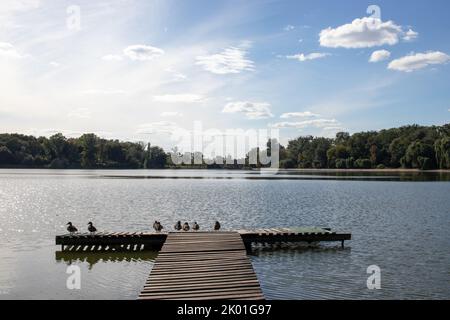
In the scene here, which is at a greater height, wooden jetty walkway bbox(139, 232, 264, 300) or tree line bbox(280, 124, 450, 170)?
tree line bbox(280, 124, 450, 170)

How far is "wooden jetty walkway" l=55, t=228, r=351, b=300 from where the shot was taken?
15.3 metres

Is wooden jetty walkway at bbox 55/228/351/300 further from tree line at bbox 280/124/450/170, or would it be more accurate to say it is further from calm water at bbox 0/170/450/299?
tree line at bbox 280/124/450/170

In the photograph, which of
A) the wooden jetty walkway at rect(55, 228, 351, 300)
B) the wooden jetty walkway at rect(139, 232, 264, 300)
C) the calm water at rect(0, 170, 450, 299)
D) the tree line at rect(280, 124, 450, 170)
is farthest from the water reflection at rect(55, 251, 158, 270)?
the tree line at rect(280, 124, 450, 170)

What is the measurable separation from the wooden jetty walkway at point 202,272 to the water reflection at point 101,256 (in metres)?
2.04

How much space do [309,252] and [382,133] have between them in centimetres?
17670

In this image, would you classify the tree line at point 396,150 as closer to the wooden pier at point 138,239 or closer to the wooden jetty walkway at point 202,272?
the wooden pier at point 138,239

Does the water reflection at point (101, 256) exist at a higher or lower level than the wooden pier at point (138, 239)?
lower

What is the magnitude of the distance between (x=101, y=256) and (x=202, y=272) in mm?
9901

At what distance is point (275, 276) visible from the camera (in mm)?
20812

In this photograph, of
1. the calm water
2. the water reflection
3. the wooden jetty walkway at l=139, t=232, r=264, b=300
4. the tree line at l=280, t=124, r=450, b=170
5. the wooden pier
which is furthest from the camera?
the tree line at l=280, t=124, r=450, b=170

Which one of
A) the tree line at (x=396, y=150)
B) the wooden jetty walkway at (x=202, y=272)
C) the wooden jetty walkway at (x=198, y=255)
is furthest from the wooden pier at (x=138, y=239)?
the tree line at (x=396, y=150)

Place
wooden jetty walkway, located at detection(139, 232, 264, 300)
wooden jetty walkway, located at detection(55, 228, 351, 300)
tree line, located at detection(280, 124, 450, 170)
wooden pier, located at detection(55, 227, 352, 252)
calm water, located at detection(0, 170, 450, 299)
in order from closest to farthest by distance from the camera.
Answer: wooden jetty walkway, located at detection(139, 232, 264, 300), wooden jetty walkway, located at detection(55, 228, 351, 300), calm water, located at detection(0, 170, 450, 299), wooden pier, located at detection(55, 227, 352, 252), tree line, located at detection(280, 124, 450, 170)

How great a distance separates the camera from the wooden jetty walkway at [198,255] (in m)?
15.3
